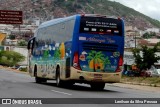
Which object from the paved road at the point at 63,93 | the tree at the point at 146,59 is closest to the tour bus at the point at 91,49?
the paved road at the point at 63,93

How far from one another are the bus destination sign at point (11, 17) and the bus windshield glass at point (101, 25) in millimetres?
52861

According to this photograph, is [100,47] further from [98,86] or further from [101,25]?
[98,86]

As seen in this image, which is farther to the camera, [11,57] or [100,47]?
[11,57]

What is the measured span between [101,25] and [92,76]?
2571mm

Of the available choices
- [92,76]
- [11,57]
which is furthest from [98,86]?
[11,57]

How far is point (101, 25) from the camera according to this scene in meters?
26.2

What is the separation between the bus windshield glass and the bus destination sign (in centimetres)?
5286

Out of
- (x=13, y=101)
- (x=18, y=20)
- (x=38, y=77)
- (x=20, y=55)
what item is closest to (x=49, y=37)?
(x=38, y=77)

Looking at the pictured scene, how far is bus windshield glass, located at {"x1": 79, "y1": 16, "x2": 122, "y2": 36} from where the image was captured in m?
25.9

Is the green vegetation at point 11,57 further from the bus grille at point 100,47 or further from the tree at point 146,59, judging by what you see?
the bus grille at point 100,47

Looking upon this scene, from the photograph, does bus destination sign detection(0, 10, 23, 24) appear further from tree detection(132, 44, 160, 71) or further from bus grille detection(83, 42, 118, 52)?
bus grille detection(83, 42, 118, 52)

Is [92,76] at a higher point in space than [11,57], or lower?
higher

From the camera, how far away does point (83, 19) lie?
25.8 m

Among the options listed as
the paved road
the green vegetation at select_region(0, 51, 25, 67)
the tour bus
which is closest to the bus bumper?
the tour bus
